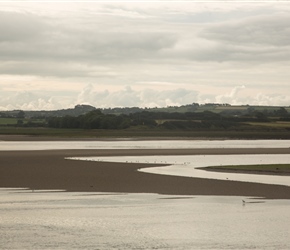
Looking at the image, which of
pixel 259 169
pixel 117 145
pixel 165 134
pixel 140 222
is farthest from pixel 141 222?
pixel 165 134

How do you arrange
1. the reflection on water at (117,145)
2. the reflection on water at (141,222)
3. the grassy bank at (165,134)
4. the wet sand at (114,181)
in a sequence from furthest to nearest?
the grassy bank at (165,134)
the reflection on water at (117,145)
the wet sand at (114,181)
the reflection on water at (141,222)

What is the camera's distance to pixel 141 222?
2414 centimetres

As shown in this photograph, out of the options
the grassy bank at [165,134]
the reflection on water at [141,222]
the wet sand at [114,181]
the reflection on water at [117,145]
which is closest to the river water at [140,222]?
the reflection on water at [141,222]

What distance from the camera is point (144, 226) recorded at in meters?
23.4

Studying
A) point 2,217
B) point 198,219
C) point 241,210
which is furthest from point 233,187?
point 2,217

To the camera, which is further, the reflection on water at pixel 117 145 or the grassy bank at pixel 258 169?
the reflection on water at pixel 117 145

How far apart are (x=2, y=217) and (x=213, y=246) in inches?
354

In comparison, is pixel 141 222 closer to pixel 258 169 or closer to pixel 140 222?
pixel 140 222

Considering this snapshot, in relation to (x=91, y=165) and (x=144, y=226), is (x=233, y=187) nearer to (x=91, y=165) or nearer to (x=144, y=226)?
(x=144, y=226)

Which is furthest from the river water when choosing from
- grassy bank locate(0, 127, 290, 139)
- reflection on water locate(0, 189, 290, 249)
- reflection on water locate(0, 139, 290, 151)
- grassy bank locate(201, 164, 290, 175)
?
grassy bank locate(0, 127, 290, 139)

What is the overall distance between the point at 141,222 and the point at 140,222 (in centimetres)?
4

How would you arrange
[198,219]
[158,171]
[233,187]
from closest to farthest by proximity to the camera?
[198,219]
[233,187]
[158,171]

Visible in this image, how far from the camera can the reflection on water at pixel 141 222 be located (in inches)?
808

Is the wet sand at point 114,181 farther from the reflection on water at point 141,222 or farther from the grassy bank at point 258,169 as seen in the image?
the grassy bank at point 258,169
